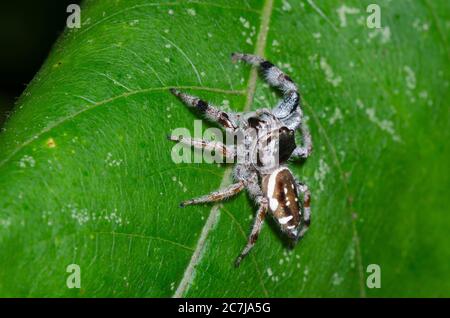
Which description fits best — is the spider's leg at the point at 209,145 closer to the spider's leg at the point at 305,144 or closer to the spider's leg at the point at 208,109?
the spider's leg at the point at 208,109

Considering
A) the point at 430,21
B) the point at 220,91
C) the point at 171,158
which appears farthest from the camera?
the point at 430,21

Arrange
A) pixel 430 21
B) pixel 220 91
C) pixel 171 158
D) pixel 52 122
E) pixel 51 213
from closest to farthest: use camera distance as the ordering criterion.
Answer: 1. pixel 51 213
2. pixel 52 122
3. pixel 171 158
4. pixel 220 91
5. pixel 430 21

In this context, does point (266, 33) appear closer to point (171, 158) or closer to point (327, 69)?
point (327, 69)

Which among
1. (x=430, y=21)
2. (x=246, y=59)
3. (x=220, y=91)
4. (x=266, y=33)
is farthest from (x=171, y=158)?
(x=430, y=21)

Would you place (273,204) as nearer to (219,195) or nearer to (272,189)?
(272,189)

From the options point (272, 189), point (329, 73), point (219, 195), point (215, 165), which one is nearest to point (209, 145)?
point (215, 165)

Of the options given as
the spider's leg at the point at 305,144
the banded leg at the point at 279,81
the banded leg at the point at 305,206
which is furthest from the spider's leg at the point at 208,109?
the banded leg at the point at 305,206
